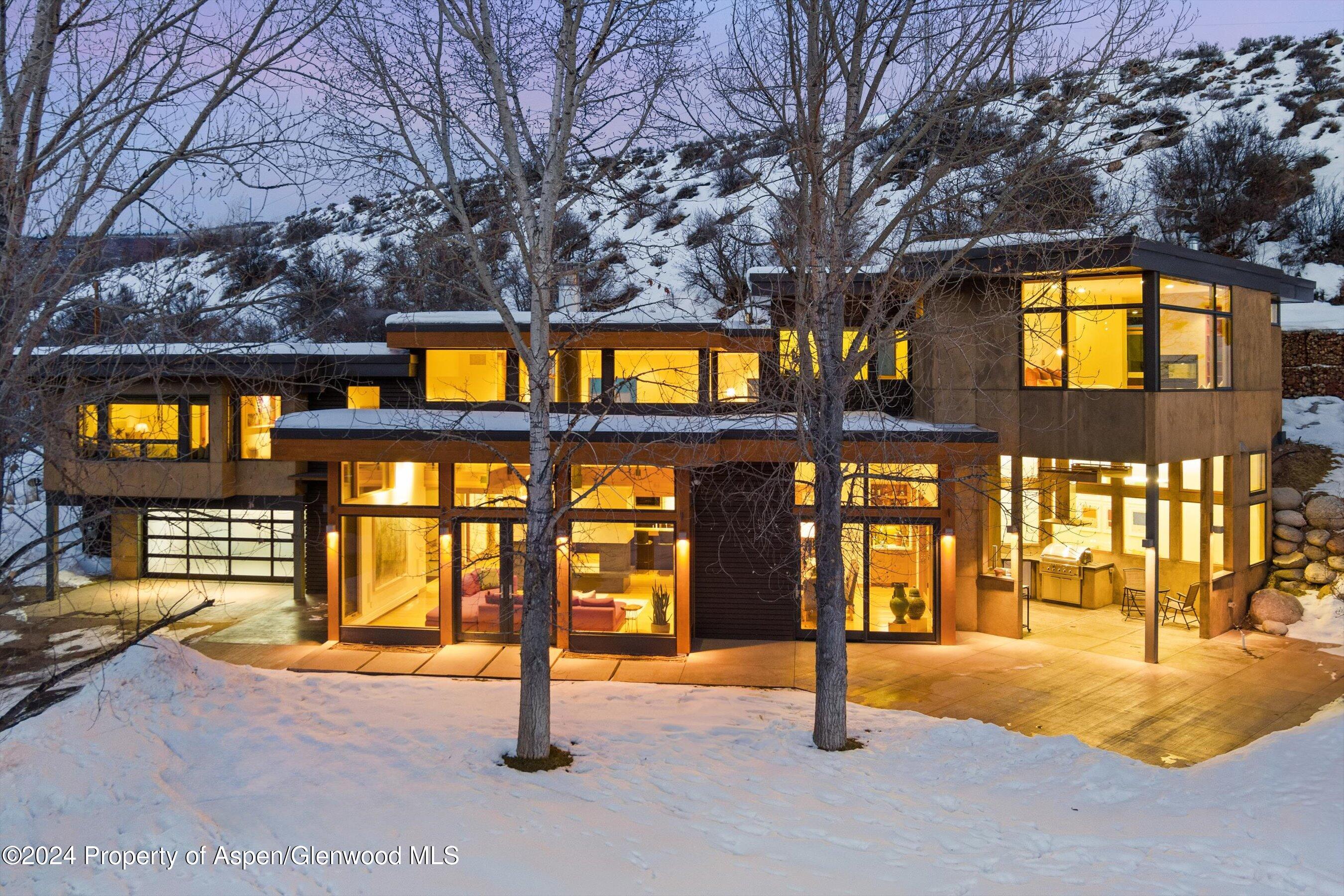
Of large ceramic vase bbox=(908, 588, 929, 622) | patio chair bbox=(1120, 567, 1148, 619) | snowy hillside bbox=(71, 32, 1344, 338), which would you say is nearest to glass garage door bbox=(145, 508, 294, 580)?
snowy hillside bbox=(71, 32, 1344, 338)

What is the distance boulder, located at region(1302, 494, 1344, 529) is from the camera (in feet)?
49.5

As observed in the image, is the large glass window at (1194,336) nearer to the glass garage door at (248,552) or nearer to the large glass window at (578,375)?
the large glass window at (578,375)

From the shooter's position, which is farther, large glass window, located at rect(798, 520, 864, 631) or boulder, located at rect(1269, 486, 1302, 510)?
boulder, located at rect(1269, 486, 1302, 510)

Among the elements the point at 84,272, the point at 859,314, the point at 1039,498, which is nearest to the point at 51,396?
the point at 84,272

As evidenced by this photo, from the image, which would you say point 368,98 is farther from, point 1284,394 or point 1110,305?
point 1284,394

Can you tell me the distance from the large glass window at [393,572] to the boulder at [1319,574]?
48.7 ft

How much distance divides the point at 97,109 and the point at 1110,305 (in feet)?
41.0

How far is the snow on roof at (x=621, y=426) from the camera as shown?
11.8 metres

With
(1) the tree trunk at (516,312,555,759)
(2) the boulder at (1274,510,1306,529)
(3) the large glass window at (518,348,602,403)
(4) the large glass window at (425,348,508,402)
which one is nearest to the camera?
(1) the tree trunk at (516,312,555,759)

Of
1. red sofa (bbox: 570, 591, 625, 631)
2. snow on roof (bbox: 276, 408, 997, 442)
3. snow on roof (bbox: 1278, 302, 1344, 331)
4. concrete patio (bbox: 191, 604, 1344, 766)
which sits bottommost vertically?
concrete patio (bbox: 191, 604, 1344, 766)

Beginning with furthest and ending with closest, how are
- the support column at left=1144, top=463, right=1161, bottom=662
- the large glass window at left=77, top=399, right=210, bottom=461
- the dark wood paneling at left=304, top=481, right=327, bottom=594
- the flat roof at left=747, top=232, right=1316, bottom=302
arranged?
the dark wood paneling at left=304, top=481, right=327, bottom=594 → the large glass window at left=77, top=399, right=210, bottom=461 → the support column at left=1144, top=463, right=1161, bottom=662 → the flat roof at left=747, top=232, right=1316, bottom=302

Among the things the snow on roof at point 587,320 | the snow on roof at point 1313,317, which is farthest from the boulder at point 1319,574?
the snow on roof at point 587,320

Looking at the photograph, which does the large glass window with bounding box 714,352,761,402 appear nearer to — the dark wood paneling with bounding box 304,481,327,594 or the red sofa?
the red sofa

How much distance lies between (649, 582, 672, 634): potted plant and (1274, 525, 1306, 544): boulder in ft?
36.8
